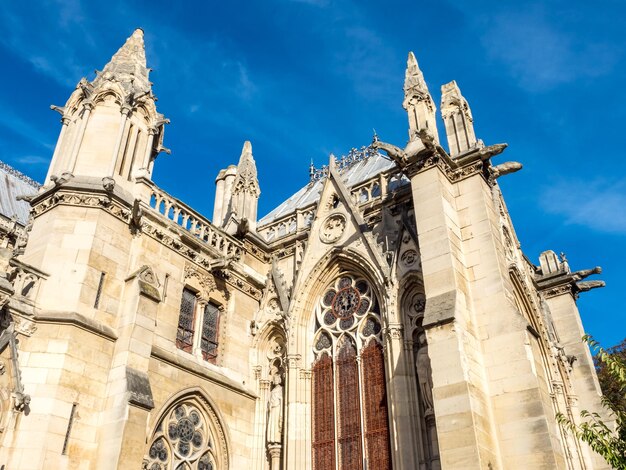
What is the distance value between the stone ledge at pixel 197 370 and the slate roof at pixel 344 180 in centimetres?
662

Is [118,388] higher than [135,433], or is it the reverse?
[118,388]

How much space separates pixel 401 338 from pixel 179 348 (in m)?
5.74

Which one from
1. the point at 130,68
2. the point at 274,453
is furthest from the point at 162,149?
the point at 274,453

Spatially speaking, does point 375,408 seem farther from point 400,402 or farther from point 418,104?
point 418,104

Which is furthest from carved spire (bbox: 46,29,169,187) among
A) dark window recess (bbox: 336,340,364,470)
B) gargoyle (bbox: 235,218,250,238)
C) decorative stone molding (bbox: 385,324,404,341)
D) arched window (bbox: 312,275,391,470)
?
decorative stone molding (bbox: 385,324,404,341)

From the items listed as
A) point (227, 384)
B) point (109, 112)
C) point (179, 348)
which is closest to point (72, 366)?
point (179, 348)

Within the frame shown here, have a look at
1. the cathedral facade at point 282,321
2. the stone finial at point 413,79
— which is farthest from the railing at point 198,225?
the stone finial at point 413,79

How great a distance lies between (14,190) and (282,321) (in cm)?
2005

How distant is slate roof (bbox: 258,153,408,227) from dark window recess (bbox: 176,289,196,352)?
5.41 m

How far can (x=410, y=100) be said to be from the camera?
17062 millimetres

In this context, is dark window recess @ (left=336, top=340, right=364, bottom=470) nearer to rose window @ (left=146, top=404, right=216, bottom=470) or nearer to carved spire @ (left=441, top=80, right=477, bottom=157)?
rose window @ (left=146, top=404, right=216, bottom=470)

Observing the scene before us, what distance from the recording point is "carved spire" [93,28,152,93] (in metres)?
16.8

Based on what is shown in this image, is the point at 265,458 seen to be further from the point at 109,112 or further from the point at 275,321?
the point at 109,112

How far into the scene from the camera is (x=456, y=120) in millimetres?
16719
